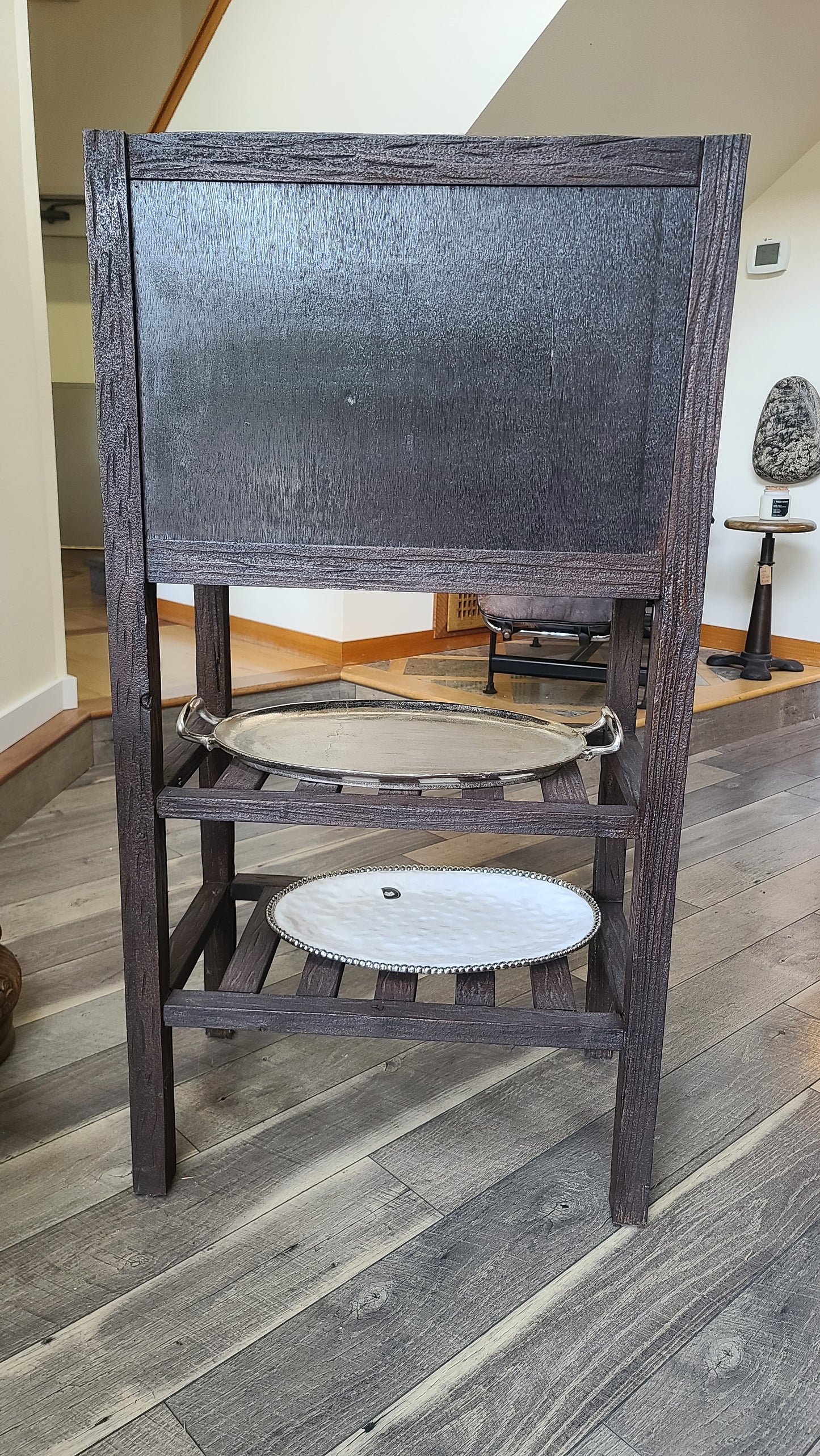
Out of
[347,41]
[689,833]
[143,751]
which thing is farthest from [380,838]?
[347,41]

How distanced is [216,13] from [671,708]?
3513mm

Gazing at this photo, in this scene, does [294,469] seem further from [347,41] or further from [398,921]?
[347,41]

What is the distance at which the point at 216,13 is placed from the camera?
134 inches

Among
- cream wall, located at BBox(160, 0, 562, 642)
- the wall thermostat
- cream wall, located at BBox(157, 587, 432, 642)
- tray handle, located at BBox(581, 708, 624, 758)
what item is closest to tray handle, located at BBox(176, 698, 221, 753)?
tray handle, located at BBox(581, 708, 624, 758)

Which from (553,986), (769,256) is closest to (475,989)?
(553,986)

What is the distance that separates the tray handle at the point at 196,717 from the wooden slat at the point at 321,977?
0.28 m

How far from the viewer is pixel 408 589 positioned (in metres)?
0.96

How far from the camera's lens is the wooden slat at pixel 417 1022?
3.46 feet

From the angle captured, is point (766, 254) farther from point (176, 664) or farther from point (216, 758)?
point (216, 758)

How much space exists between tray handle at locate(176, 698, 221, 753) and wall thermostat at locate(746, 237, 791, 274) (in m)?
3.63

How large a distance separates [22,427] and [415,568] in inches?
68.0

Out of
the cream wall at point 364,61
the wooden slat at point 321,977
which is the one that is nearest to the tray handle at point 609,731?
the wooden slat at point 321,977

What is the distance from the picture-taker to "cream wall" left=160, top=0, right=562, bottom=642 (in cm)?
264

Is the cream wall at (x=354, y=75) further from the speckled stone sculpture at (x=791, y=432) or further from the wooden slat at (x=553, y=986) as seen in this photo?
the wooden slat at (x=553, y=986)
